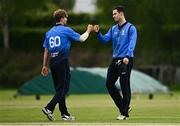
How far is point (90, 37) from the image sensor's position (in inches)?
2119

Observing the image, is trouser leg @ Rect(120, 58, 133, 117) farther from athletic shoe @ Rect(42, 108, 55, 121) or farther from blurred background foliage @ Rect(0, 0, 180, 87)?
blurred background foliage @ Rect(0, 0, 180, 87)

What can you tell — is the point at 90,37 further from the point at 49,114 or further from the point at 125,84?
the point at 49,114

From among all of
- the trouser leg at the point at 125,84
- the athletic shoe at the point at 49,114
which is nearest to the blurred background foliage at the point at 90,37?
the trouser leg at the point at 125,84

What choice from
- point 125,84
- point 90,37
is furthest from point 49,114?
point 90,37

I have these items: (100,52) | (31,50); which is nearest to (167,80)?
(100,52)

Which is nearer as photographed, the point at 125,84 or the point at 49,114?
the point at 49,114

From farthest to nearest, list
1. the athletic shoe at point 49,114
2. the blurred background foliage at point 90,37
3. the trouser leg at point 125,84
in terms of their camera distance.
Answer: the blurred background foliage at point 90,37 → the trouser leg at point 125,84 → the athletic shoe at point 49,114

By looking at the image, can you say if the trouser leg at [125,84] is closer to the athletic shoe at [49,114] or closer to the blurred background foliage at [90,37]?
the athletic shoe at [49,114]

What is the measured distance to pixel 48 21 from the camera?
56.5 metres

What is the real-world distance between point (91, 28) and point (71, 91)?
19812 millimetres

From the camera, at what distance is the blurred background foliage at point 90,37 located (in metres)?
47.3

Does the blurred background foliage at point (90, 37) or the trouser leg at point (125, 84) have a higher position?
the trouser leg at point (125, 84)

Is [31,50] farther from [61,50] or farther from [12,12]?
[61,50]

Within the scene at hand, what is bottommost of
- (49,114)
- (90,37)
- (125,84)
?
(90,37)
